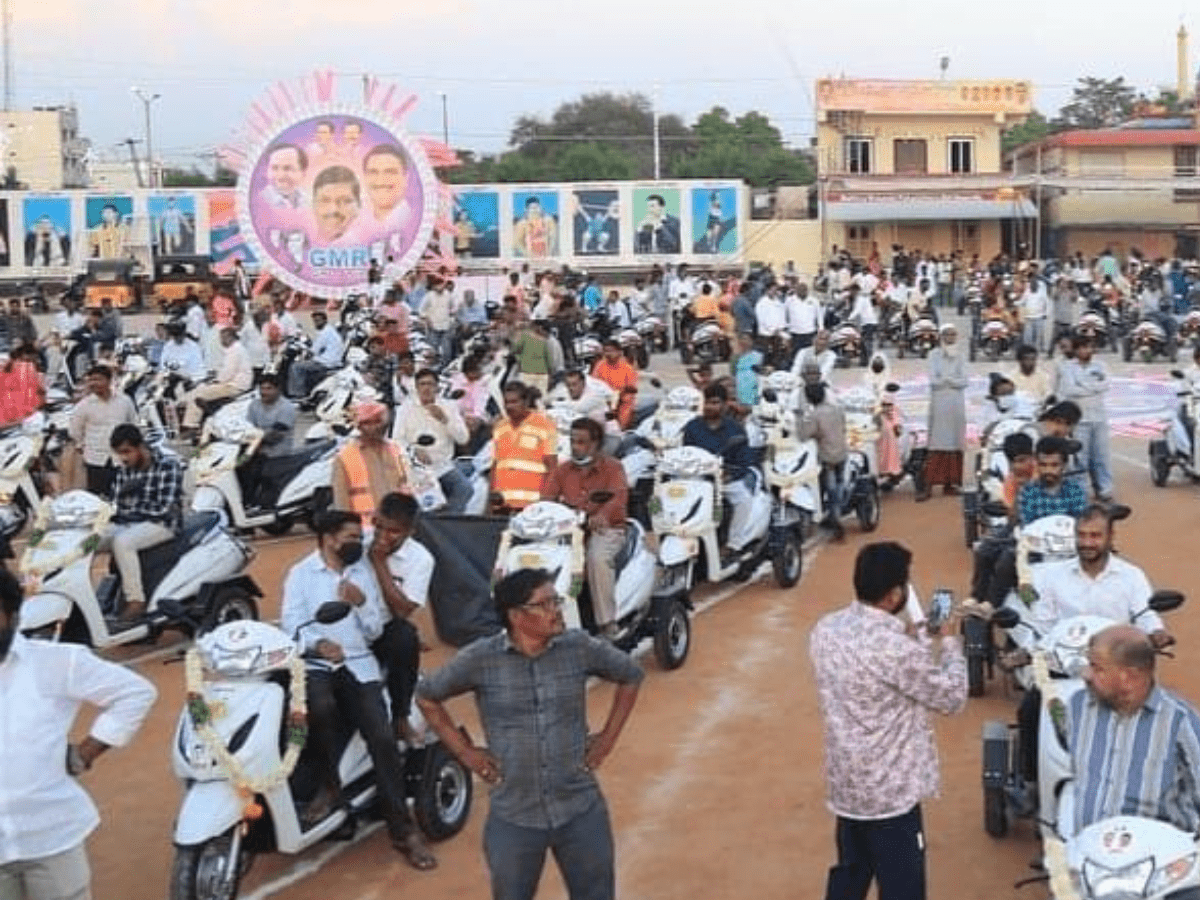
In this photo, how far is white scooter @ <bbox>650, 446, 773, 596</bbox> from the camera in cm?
1002

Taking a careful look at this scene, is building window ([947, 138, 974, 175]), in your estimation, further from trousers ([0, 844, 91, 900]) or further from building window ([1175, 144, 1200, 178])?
trousers ([0, 844, 91, 900])

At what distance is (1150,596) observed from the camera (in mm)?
6652

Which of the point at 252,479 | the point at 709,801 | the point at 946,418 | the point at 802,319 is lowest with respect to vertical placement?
the point at 709,801

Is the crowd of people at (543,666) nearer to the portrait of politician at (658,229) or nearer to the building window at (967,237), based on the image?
the portrait of politician at (658,229)

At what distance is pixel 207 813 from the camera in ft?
18.6

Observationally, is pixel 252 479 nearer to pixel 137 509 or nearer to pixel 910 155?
pixel 137 509

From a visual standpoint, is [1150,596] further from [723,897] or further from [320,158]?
[320,158]

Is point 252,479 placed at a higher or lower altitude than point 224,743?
higher

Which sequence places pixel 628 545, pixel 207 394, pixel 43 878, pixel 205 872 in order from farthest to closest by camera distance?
pixel 207 394, pixel 628 545, pixel 205 872, pixel 43 878

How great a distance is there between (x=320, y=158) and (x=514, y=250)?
473 inches

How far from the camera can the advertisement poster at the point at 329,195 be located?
3142cm

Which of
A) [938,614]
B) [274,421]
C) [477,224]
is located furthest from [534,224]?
[938,614]

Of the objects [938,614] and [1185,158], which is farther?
[1185,158]

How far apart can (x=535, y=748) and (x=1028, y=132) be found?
75447 mm
